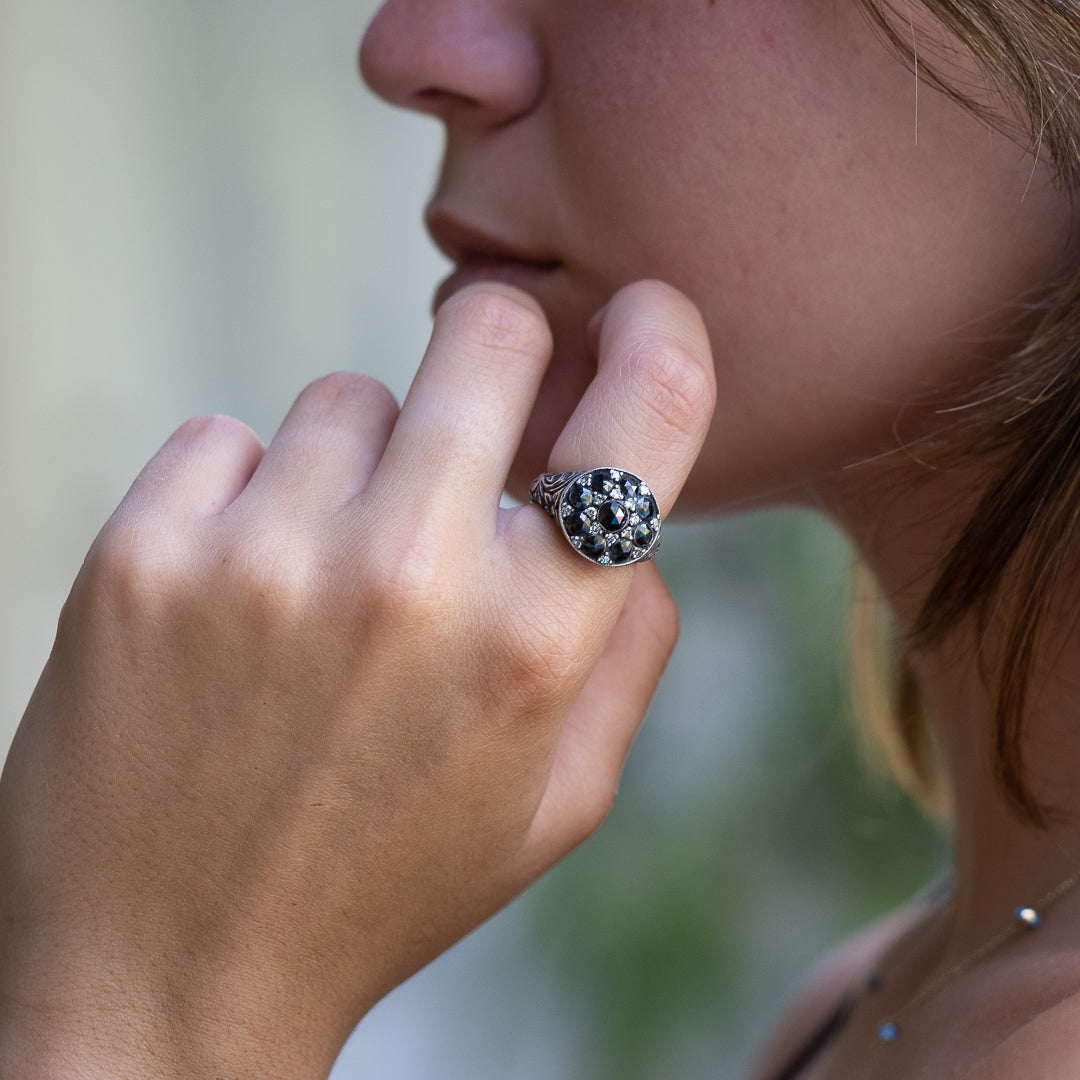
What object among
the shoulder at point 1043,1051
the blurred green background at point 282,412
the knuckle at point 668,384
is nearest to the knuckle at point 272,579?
the knuckle at point 668,384

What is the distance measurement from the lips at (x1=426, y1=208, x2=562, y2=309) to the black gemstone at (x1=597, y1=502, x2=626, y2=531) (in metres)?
0.30

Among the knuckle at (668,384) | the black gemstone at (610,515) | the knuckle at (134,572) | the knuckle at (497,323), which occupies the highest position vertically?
the knuckle at (497,323)

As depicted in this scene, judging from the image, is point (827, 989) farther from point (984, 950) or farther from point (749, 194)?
point (749, 194)

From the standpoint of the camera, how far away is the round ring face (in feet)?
2.55

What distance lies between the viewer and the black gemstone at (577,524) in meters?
0.78

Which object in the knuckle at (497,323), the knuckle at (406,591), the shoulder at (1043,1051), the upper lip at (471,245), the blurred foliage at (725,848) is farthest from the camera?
the blurred foliage at (725,848)

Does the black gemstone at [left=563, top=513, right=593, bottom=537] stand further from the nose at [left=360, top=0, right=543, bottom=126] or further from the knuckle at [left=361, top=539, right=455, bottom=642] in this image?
the nose at [left=360, top=0, right=543, bottom=126]

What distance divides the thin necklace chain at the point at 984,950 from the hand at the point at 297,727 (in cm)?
44

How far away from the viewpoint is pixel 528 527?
82 cm

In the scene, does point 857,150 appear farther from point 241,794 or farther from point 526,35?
point 241,794

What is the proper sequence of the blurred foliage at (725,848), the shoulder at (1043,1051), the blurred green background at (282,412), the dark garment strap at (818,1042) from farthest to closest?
1. the blurred foliage at (725,848)
2. the blurred green background at (282,412)
3. the dark garment strap at (818,1042)
4. the shoulder at (1043,1051)

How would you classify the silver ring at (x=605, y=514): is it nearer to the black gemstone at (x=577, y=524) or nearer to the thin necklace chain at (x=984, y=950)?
the black gemstone at (x=577, y=524)

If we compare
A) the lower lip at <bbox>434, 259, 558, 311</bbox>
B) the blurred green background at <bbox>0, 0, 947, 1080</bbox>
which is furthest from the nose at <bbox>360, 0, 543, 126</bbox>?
the blurred green background at <bbox>0, 0, 947, 1080</bbox>

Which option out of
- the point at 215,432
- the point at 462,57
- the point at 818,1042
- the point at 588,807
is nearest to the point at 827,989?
the point at 818,1042
